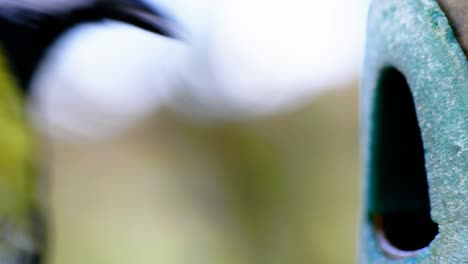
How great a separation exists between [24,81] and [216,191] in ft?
5.21

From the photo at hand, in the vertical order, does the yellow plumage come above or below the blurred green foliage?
above

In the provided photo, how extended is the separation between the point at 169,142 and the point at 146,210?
0.34 m

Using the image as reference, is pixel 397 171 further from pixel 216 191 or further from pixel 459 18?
pixel 216 191

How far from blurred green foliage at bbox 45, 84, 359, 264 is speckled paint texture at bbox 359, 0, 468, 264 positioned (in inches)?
83.6

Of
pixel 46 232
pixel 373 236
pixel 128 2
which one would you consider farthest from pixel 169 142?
pixel 373 236

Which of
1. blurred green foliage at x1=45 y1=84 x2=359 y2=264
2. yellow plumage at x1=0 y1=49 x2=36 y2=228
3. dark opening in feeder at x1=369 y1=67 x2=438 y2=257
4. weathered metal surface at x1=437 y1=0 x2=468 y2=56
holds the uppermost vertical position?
weathered metal surface at x1=437 y1=0 x2=468 y2=56

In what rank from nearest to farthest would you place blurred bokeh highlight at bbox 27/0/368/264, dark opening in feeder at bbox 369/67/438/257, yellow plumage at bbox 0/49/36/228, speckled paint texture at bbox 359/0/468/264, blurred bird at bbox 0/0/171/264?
speckled paint texture at bbox 359/0/468/264 → dark opening in feeder at bbox 369/67/438/257 → blurred bird at bbox 0/0/171/264 → yellow plumage at bbox 0/49/36/228 → blurred bokeh highlight at bbox 27/0/368/264

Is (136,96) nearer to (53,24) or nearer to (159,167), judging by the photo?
(159,167)

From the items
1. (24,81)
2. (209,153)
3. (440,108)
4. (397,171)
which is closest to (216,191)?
(209,153)

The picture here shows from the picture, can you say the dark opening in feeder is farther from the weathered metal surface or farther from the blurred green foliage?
the blurred green foliage

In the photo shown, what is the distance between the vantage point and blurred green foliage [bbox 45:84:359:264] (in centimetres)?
282

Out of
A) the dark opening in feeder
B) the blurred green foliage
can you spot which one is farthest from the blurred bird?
the blurred green foliage

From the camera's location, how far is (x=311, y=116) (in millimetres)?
2818

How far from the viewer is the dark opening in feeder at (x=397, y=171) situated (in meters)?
0.73
